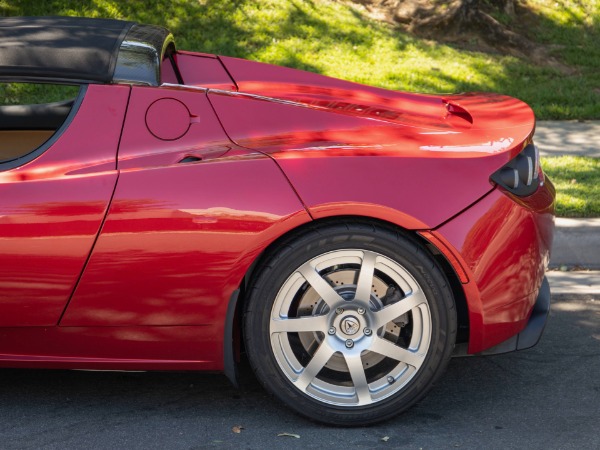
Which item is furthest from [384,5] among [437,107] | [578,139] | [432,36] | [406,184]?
[406,184]

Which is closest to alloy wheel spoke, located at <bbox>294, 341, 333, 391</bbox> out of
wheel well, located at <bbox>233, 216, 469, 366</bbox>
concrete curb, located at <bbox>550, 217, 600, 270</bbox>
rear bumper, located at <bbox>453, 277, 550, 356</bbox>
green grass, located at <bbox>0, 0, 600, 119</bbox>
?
wheel well, located at <bbox>233, 216, 469, 366</bbox>

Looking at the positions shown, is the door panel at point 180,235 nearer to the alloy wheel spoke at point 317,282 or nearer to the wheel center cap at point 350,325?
the alloy wheel spoke at point 317,282

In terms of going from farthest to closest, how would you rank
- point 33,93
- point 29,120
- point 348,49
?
point 348,49
point 33,93
point 29,120

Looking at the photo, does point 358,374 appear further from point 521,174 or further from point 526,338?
point 521,174

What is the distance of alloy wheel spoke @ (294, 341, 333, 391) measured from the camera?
3963 mm

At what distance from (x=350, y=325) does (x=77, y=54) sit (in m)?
1.48

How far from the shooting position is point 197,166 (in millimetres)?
3852

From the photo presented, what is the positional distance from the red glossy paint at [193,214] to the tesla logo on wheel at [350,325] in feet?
1.36

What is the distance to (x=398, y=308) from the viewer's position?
3936mm

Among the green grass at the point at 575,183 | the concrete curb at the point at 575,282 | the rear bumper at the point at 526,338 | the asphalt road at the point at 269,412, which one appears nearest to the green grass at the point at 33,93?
the asphalt road at the point at 269,412

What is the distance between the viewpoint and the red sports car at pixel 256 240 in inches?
150

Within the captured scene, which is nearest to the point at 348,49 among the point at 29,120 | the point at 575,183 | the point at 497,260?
the point at 575,183

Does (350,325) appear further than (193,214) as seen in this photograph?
Yes

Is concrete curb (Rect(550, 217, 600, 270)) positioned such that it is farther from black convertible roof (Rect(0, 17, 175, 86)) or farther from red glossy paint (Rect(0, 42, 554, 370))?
black convertible roof (Rect(0, 17, 175, 86))
